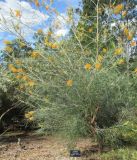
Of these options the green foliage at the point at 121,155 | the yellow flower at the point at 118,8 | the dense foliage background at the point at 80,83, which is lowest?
the green foliage at the point at 121,155

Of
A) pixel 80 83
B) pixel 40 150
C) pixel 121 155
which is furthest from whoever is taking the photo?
pixel 40 150

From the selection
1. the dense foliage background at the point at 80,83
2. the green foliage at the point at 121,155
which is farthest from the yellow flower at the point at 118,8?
the green foliage at the point at 121,155

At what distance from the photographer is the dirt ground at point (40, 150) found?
24.4 feet

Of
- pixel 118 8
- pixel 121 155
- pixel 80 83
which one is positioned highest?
pixel 118 8

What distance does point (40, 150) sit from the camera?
8.14 meters

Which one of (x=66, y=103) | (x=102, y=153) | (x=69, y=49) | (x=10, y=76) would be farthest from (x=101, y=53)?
(x=10, y=76)

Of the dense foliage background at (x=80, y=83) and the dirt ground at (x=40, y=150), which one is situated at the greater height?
the dense foliage background at (x=80, y=83)

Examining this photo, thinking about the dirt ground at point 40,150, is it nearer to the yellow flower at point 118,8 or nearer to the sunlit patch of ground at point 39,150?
the sunlit patch of ground at point 39,150

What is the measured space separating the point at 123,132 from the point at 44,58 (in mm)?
2225

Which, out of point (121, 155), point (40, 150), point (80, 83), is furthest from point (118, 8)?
point (40, 150)

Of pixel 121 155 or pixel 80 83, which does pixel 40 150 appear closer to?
pixel 121 155

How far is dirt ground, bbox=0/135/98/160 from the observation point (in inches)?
293

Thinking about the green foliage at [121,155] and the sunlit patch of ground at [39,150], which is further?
the sunlit patch of ground at [39,150]

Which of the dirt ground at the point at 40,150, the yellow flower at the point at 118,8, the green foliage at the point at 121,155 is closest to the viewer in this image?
the yellow flower at the point at 118,8
